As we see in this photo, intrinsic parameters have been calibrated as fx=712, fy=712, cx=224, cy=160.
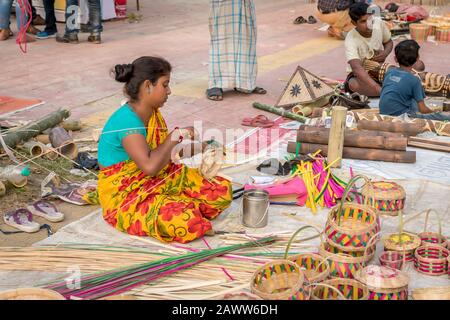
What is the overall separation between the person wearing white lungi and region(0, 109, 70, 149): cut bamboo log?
5.27 feet

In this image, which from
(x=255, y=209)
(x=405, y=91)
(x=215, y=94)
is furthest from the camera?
(x=215, y=94)

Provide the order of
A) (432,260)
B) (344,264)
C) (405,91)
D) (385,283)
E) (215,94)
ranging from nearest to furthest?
(385,283)
(344,264)
(432,260)
(405,91)
(215,94)

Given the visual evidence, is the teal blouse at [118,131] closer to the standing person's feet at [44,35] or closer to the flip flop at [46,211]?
the flip flop at [46,211]

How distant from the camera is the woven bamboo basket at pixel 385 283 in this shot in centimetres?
292

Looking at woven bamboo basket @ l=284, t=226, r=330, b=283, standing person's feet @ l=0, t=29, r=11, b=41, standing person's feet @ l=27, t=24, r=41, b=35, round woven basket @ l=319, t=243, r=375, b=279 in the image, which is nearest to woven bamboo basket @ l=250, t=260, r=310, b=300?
woven bamboo basket @ l=284, t=226, r=330, b=283

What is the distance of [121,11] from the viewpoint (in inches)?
434

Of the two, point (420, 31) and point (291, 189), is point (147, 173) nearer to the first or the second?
point (291, 189)

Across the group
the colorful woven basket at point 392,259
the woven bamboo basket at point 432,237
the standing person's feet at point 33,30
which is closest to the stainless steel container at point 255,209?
the colorful woven basket at point 392,259

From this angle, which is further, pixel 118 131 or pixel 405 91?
pixel 405 91

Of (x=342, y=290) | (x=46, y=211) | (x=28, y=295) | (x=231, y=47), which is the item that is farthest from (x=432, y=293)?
(x=231, y=47)

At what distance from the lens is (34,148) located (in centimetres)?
491

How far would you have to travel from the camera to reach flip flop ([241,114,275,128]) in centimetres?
566

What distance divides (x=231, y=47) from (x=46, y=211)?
299cm

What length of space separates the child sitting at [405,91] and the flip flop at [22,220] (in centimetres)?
290
